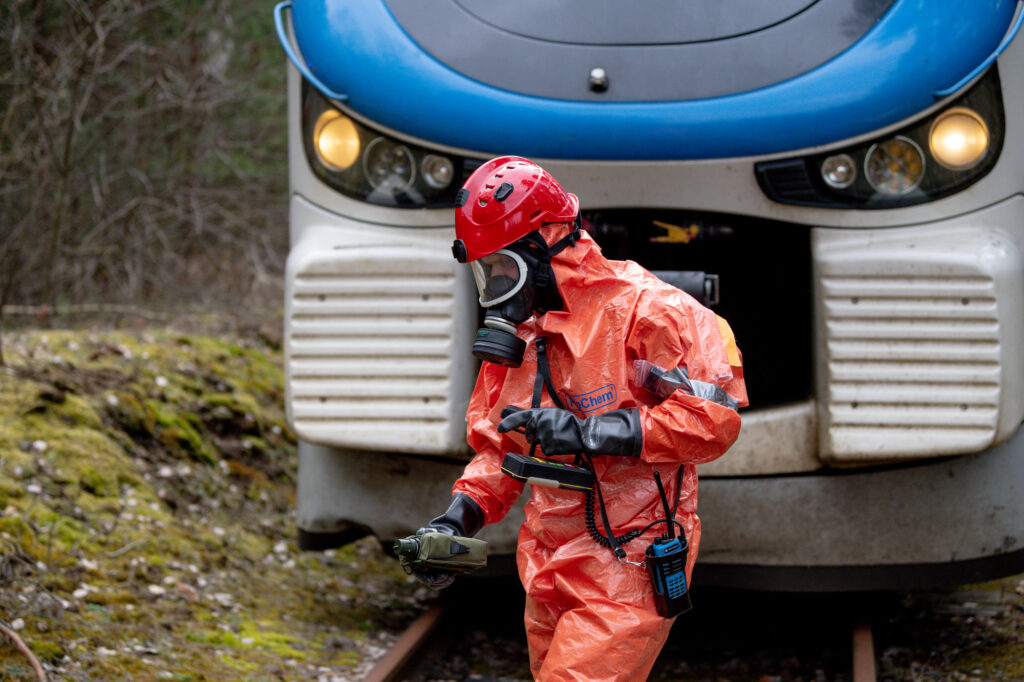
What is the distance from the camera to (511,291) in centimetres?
265

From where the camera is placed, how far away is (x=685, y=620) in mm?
4770

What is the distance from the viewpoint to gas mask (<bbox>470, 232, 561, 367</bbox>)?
2.63 meters

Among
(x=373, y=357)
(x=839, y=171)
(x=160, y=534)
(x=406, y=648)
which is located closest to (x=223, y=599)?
(x=160, y=534)

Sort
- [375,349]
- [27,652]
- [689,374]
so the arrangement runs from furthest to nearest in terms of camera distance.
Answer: [375,349], [27,652], [689,374]

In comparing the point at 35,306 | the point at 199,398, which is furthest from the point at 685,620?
the point at 35,306

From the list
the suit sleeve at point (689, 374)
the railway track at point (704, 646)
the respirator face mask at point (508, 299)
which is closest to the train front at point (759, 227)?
the railway track at point (704, 646)

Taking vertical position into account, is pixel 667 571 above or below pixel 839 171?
below

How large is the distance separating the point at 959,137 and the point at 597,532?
1797mm

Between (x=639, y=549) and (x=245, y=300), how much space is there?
24.1 feet

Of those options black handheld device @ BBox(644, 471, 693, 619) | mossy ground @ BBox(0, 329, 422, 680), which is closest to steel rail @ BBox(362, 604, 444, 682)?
mossy ground @ BBox(0, 329, 422, 680)

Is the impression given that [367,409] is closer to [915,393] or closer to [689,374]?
[689,374]

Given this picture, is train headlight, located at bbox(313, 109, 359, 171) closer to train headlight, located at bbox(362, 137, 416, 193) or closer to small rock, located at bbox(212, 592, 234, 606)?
train headlight, located at bbox(362, 137, 416, 193)

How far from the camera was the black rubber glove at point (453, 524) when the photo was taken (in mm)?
2693

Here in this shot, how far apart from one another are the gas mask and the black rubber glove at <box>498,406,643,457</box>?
0.65 feet
